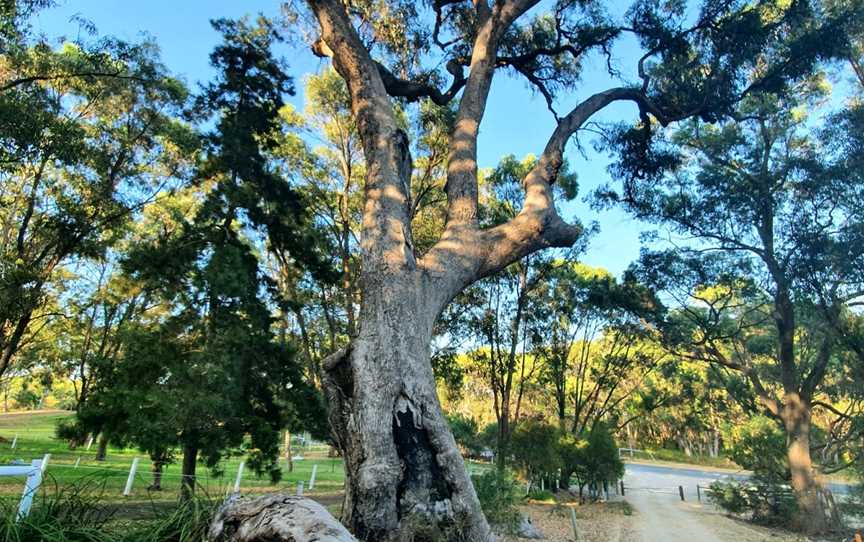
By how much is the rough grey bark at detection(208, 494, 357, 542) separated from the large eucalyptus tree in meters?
1.25

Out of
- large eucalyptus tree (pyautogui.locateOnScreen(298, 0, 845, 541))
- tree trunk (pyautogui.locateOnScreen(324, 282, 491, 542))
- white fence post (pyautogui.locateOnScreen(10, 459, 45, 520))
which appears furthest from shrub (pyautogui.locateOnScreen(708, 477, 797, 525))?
white fence post (pyautogui.locateOnScreen(10, 459, 45, 520))

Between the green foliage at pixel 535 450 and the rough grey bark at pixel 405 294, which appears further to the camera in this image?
the green foliage at pixel 535 450

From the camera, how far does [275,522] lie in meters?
2.28

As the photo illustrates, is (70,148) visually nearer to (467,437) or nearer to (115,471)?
(115,471)

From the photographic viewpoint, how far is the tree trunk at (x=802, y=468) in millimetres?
13148

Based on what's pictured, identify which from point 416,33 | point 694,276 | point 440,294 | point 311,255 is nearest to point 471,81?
point 440,294

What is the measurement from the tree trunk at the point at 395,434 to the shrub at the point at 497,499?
400 centimetres

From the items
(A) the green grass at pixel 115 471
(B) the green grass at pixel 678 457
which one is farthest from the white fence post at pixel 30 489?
(B) the green grass at pixel 678 457

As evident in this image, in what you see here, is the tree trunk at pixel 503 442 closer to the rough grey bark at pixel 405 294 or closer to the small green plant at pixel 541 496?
the small green plant at pixel 541 496

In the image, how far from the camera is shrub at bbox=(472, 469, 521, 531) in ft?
25.0

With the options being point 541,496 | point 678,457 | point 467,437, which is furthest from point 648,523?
point 678,457

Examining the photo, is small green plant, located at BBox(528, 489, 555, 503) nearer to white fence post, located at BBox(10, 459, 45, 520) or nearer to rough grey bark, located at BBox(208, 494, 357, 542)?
white fence post, located at BBox(10, 459, 45, 520)

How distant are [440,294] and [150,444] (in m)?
6.71

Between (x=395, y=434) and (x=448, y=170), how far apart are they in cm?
308
